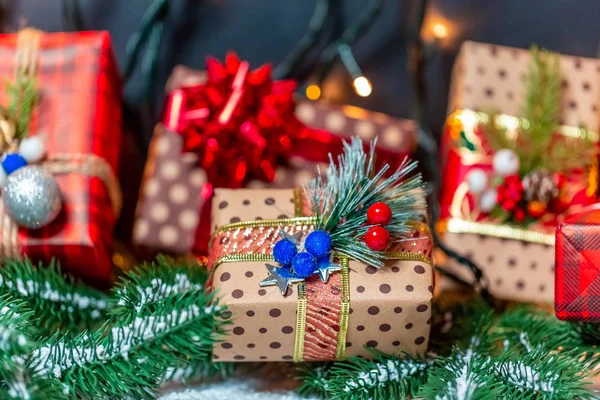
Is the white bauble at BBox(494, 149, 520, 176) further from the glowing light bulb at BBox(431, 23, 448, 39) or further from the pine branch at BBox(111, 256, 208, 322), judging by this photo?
the pine branch at BBox(111, 256, 208, 322)

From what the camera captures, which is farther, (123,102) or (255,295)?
(123,102)

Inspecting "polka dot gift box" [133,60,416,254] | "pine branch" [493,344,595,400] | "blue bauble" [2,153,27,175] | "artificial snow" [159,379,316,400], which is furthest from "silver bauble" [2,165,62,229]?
"pine branch" [493,344,595,400]

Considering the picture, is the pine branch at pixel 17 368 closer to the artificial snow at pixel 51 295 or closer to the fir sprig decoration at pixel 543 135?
the artificial snow at pixel 51 295

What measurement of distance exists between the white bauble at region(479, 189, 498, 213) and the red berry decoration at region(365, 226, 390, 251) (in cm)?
41

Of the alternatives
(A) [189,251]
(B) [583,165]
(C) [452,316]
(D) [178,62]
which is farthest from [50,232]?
(B) [583,165]

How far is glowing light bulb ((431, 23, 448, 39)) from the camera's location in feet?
4.35

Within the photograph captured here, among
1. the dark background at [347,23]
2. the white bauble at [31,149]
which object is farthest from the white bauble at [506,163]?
the white bauble at [31,149]

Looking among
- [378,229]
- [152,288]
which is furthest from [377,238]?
[152,288]

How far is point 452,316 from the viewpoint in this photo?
1.05 meters

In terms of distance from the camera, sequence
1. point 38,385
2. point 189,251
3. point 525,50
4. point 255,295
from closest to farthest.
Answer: point 38,385, point 255,295, point 189,251, point 525,50

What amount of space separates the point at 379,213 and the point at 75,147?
0.58 metres

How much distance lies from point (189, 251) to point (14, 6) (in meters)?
0.66

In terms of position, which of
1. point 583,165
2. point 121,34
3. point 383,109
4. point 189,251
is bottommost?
point 189,251

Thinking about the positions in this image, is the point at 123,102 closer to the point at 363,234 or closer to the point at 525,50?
the point at 363,234
